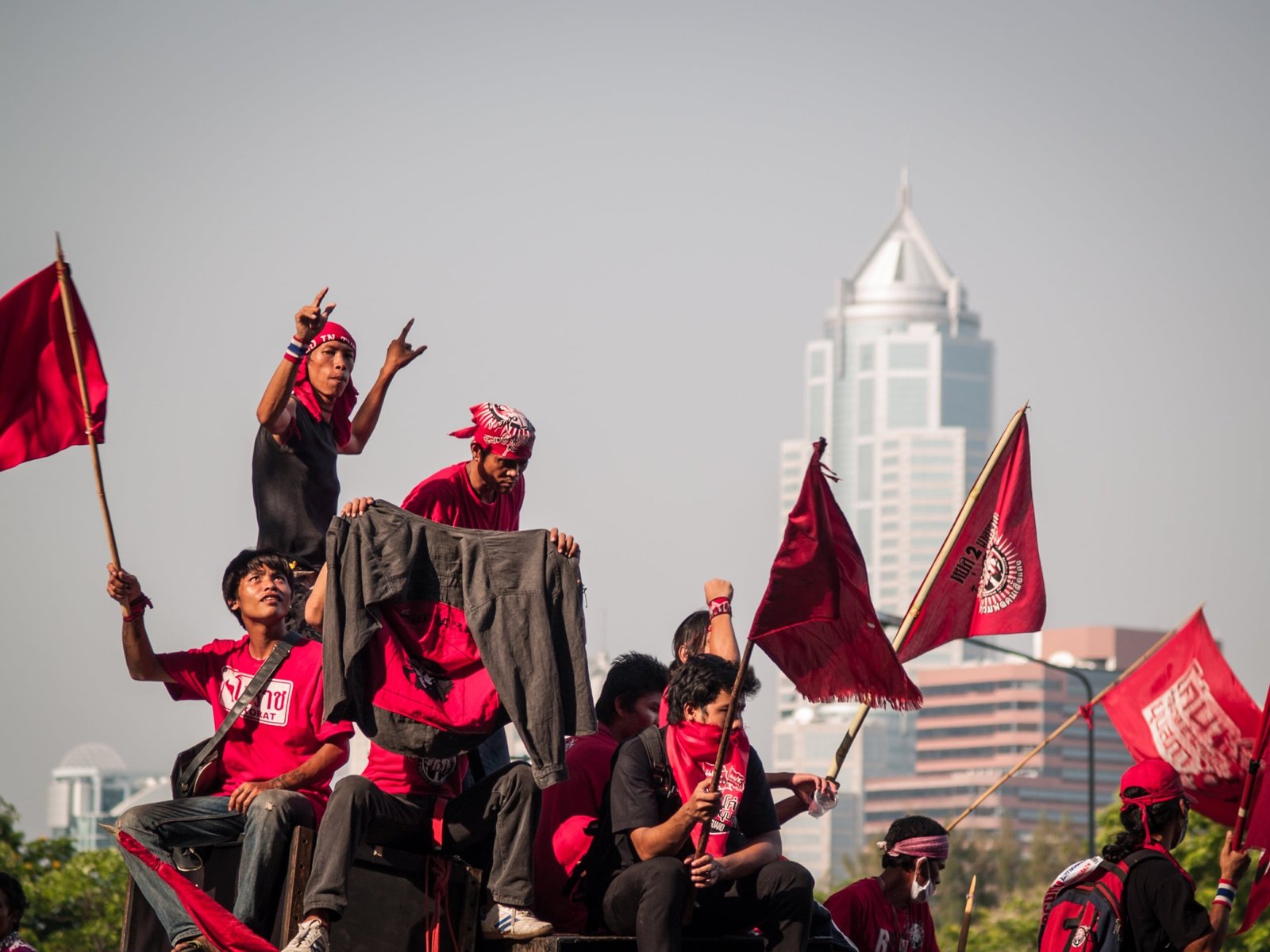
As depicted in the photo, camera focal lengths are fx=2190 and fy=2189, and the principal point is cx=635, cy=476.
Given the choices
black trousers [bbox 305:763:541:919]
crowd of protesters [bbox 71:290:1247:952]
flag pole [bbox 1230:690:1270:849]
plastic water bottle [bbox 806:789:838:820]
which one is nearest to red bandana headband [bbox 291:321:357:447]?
crowd of protesters [bbox 71:290:1247:952]

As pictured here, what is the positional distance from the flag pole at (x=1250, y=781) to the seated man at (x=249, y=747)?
13.1 ft

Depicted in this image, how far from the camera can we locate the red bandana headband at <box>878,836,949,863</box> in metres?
9.84

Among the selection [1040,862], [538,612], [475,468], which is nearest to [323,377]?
[475,468]

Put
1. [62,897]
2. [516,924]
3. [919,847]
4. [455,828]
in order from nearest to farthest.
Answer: [516,924] → [455,828] → [919,847] → [62,897]

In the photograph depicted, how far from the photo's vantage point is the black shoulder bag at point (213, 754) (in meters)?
9.13

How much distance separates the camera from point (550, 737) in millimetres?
8555

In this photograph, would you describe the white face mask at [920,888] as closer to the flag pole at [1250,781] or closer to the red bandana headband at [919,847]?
the red bandana headband at [919,847]

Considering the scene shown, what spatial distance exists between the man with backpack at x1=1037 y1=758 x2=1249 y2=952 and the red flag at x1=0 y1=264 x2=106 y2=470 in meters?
5.10

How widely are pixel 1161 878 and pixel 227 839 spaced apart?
12.5 feet

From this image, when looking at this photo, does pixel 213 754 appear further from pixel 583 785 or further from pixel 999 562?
pixel 999 562

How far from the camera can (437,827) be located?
8.78 m

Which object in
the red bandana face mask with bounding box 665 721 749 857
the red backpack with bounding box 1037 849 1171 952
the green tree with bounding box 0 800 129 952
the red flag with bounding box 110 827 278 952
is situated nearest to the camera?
the red flag with bounding box 110 827 278 952

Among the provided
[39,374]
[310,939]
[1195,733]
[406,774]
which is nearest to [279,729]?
[406,774]

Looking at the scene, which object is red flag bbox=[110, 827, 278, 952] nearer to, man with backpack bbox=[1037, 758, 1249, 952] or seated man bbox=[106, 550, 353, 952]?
seated man bbox=[106, 550, 353, 952]
